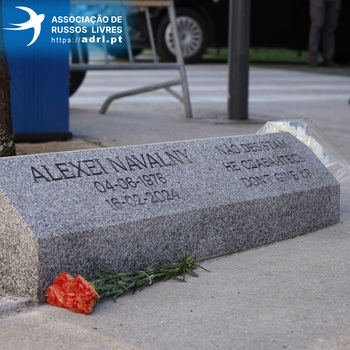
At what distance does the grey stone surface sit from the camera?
2953 millimetres

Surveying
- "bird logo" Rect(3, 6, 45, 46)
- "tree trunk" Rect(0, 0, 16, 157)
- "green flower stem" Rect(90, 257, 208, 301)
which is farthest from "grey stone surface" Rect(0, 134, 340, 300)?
"bird logo" Rect(3, 6, 45, 46)

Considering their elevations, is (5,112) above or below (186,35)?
above

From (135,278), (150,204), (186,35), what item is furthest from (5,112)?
(186,35)

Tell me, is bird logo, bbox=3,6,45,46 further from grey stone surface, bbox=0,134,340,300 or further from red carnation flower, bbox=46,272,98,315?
red carnation flower, bbox=46,272,98,315

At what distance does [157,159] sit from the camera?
3.57m

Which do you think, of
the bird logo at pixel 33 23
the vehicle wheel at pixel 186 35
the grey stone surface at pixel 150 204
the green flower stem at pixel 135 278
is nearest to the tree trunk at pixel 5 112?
the grey stone surface at pixel 150 204

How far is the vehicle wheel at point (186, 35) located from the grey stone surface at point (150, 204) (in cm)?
1017

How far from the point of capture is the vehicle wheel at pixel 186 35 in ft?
46.6

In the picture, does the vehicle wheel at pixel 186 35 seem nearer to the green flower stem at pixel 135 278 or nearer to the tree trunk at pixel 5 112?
the tree trunk at pixel 5 112

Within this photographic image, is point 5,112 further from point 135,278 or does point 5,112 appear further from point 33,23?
point 135,278

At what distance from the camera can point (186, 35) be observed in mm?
14695

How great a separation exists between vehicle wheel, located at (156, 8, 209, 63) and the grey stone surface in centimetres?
1017

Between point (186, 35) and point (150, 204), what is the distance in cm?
1174

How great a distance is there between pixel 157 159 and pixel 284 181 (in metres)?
0.76
